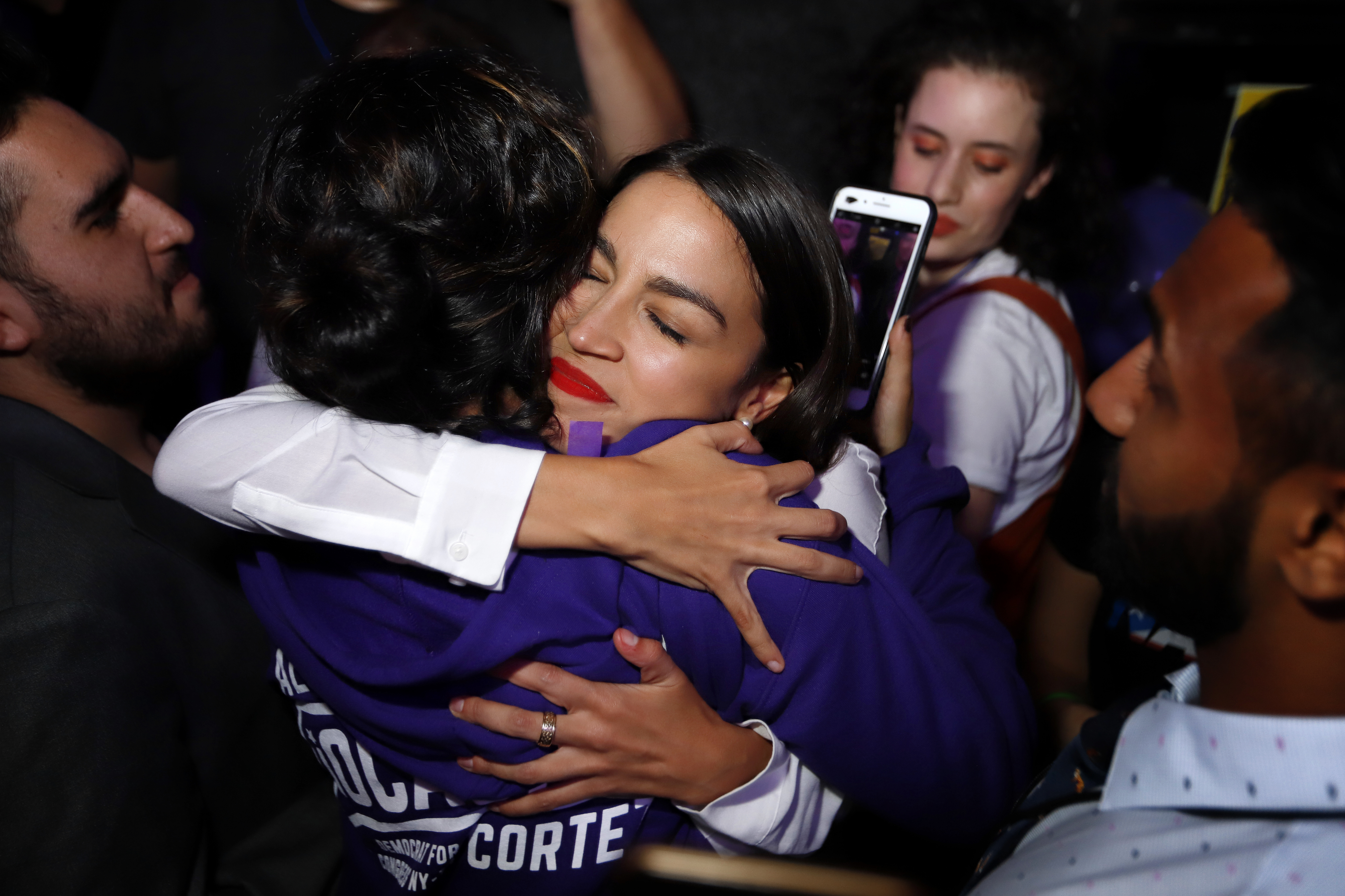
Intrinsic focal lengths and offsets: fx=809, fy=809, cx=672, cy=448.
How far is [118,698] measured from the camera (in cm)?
113

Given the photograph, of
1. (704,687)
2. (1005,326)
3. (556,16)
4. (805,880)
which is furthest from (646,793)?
(556,16)

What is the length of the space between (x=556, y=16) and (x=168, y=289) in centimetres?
157

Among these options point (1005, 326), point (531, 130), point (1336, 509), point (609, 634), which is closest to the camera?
point (1336, 509)

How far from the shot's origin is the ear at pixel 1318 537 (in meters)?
0.68

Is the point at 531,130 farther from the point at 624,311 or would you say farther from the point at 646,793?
the point at 646,793

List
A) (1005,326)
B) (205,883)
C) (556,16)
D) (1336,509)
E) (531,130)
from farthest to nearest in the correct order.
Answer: (556,16) → (1005,326) → (205,883) → (531,130) → (1336,509)

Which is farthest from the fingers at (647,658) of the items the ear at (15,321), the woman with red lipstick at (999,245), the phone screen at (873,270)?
the ear at (15,321)

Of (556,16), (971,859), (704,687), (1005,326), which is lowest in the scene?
(971,859)

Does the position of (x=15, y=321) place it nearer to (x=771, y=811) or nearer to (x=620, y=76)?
(x=620, y=76)

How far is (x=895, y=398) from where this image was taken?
57.6 inches

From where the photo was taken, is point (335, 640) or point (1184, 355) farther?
point (335, 640)

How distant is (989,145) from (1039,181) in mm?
219

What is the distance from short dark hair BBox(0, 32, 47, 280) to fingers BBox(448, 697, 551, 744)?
44.3 inches

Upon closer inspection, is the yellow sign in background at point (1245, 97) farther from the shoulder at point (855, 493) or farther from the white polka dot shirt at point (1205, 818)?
the white polka dot shirt at point (1205, 818)
